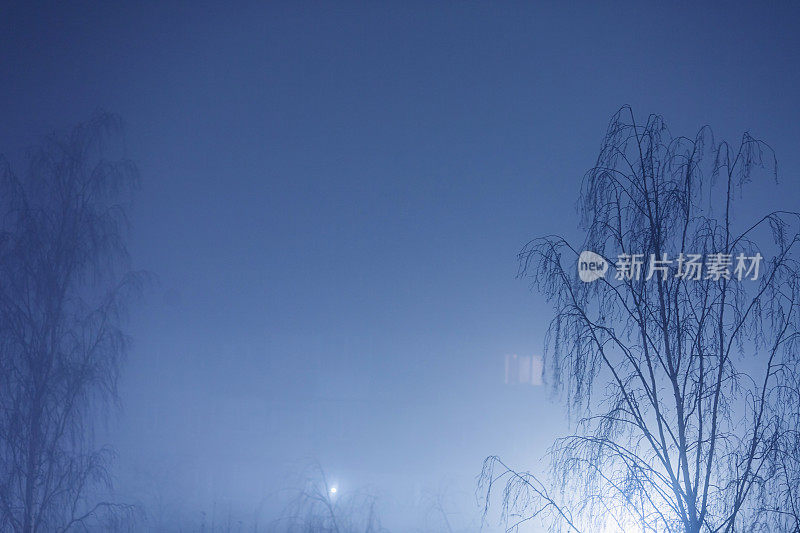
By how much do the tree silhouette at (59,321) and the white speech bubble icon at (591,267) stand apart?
6429 millimetres

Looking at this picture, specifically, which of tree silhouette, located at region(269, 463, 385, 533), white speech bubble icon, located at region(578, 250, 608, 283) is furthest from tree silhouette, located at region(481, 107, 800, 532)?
tree silhouette, located at region(269, 463, 385, 533)

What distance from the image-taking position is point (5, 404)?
794cm

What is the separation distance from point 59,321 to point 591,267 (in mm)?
7095

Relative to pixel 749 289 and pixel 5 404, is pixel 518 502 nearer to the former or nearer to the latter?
pixel 749 289

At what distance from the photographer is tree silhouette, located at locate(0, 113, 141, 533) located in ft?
25.7

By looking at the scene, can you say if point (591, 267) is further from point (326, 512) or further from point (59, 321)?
point (59, 321)

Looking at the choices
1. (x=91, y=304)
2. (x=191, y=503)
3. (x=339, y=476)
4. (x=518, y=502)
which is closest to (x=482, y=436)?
(x=339, y=476)

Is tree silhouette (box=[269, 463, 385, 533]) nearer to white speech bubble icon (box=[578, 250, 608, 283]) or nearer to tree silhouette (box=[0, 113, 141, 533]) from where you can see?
tree silhouette (box=[0, 113, 141, 533])

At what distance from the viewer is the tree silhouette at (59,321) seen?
783cm

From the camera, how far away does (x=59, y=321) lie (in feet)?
27.6

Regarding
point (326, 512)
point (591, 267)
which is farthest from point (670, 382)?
point (326, 512)

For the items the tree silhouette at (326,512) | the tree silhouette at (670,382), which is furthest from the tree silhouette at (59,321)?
the tree silhouette at (670,382)

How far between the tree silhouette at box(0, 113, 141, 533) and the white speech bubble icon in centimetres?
643

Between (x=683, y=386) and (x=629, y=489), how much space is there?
85 cm
